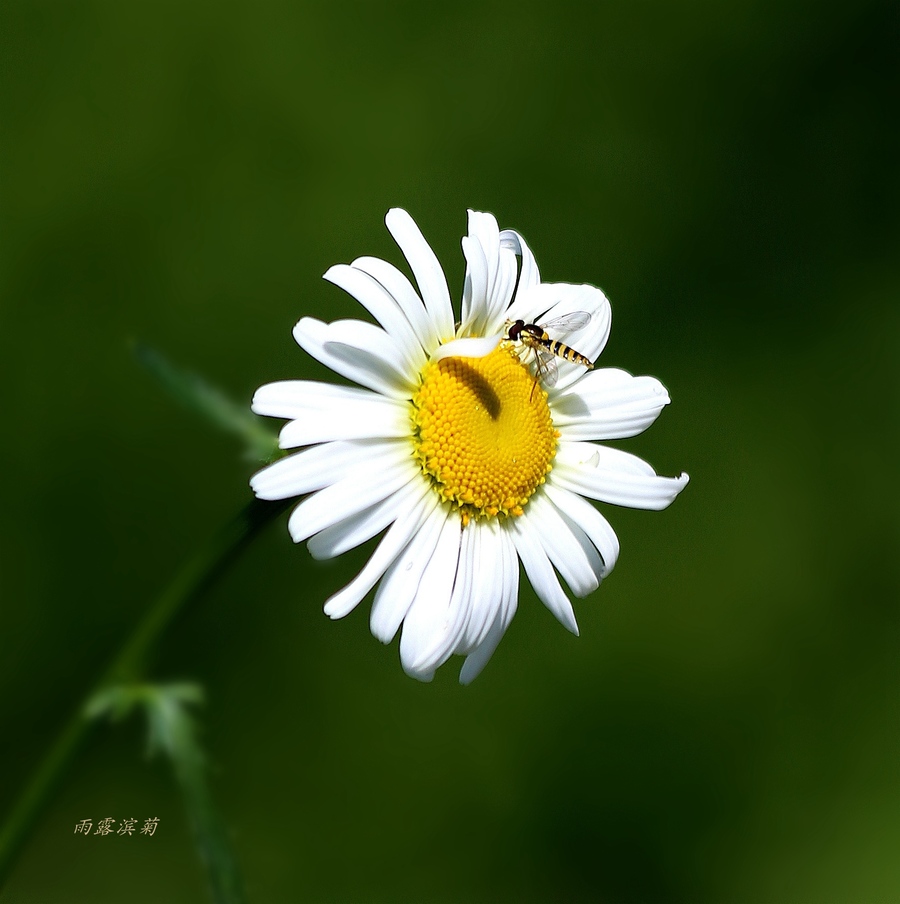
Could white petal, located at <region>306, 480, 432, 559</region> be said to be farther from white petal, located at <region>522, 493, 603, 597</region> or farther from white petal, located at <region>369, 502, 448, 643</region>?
white petal, located at <region>522, 493, 603, 597</region>

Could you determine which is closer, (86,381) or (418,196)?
(86,381)

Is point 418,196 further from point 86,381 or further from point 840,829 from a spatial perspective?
point 840,829

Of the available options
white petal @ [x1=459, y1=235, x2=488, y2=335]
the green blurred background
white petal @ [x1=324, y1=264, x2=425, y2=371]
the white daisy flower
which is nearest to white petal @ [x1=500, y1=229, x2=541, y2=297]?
the white daisy flower

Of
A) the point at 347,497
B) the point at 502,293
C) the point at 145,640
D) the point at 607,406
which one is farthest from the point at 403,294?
the point at 145,640

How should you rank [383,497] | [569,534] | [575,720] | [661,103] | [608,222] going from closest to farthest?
[383,497], [569,534], [575,720], [608,222], [661,103]

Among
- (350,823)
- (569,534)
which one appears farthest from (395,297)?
(350,823)

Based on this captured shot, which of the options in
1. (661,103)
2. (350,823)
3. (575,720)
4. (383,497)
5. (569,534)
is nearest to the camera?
(383,497)
